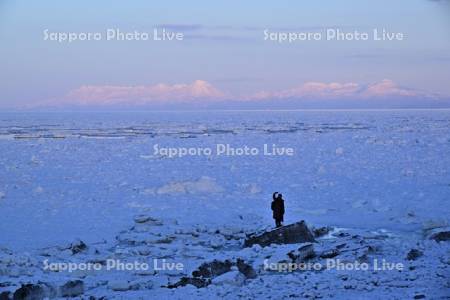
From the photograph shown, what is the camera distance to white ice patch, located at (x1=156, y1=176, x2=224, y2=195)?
13867 millimetres

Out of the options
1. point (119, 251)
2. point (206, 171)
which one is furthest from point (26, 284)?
point (206, 171)

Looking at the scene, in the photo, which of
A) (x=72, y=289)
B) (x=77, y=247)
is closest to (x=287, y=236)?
(x=77, y=247)

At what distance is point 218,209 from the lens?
39.4 ft

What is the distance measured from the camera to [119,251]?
8.56m

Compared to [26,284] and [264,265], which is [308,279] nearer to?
[264,265]

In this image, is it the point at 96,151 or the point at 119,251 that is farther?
the point at 96,151

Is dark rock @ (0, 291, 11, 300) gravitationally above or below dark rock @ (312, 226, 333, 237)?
above

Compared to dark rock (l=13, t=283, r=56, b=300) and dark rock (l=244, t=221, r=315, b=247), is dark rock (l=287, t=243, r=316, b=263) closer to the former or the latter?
dark rock (l=244, t=221, r=315, b=247)

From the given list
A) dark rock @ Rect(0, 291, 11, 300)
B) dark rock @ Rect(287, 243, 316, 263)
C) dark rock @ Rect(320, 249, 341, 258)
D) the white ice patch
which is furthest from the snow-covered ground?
dark rock @ Rect(0, 291, 11, 300)

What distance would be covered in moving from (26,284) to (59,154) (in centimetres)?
1726

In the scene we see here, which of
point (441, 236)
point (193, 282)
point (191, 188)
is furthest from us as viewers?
point (191, 188)

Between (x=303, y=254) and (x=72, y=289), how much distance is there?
279 cm

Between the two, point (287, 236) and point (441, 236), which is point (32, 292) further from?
point (441, 236)

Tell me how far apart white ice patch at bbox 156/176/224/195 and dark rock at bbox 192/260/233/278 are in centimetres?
657
